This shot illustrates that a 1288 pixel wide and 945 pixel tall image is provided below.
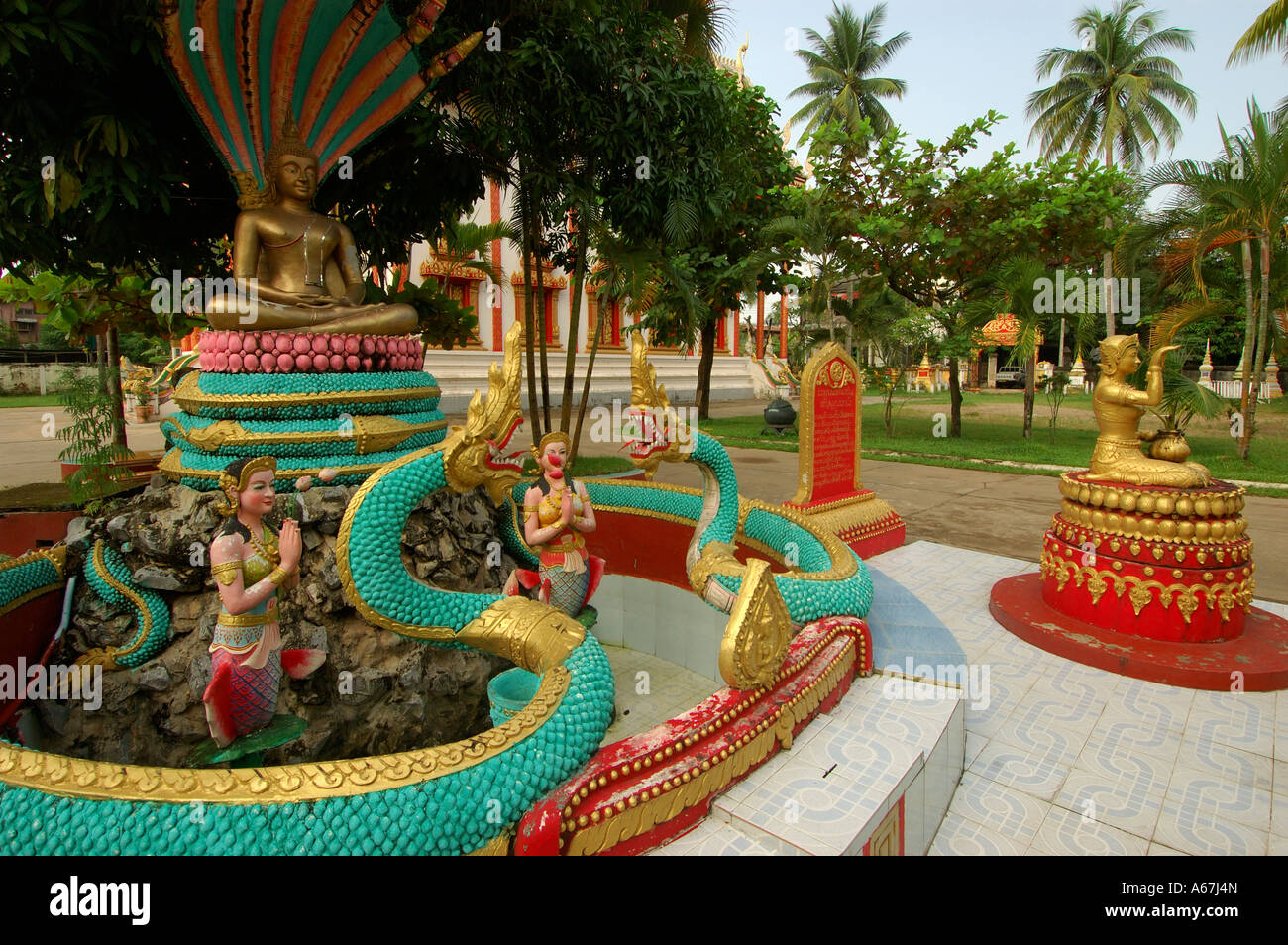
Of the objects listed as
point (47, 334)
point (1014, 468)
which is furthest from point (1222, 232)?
point (47, 334)

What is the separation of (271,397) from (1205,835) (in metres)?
5.62

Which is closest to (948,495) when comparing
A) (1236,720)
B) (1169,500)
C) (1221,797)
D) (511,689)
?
(1169,500)

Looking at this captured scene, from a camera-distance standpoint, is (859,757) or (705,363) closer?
(859,757)

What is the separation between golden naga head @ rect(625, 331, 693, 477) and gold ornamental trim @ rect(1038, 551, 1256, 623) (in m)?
3.47

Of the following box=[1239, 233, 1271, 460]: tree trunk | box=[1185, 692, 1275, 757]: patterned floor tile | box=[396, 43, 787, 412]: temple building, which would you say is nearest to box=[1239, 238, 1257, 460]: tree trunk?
box=[1239, 233, 1271, 460]: tree trunk

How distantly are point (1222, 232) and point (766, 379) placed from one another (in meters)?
21.6

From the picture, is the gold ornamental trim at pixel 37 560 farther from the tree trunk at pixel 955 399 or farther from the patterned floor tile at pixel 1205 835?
the tree trunk at pixel 955 399

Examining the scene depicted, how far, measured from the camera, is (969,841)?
3.35 meters

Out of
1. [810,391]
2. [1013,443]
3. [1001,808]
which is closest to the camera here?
[1001,808]

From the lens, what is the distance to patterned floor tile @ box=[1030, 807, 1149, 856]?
3.20m

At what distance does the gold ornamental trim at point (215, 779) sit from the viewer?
215 cm

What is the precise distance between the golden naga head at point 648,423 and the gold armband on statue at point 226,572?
230cm

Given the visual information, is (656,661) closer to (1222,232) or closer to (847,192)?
(1222,232)

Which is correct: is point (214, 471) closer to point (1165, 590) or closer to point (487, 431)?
point (487, 431)
